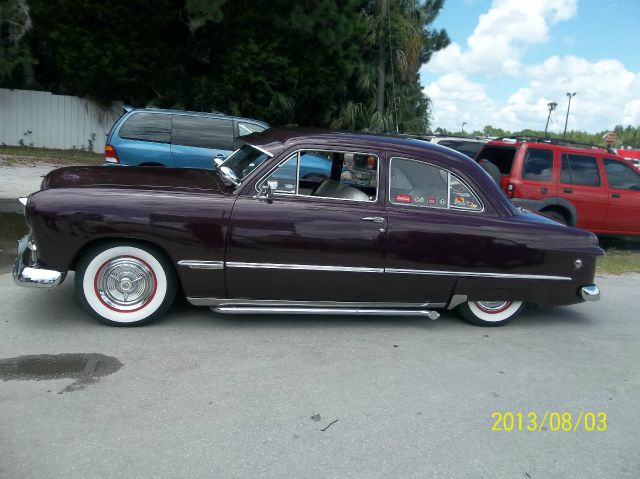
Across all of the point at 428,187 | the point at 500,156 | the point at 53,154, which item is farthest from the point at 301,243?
the point at 53,154

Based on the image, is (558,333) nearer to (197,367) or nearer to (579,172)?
(197,367)

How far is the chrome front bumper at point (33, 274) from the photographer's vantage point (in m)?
4.29

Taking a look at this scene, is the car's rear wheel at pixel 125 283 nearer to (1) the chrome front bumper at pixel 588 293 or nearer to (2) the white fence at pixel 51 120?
(1) the chrome front bumper at pixel 588 293

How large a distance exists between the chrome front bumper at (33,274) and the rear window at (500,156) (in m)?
6.94

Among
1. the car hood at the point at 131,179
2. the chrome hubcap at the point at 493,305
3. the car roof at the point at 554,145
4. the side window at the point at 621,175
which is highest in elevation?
the car roof at the point at 554,145

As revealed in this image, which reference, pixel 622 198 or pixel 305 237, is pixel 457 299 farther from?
pixel 622 198

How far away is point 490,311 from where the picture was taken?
535 centimetres

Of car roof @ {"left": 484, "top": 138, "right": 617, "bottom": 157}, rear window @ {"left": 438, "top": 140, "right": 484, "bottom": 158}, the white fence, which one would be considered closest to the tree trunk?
rear window @ {"left": 438, "top": 140, "right": 484, "bottom": 158}


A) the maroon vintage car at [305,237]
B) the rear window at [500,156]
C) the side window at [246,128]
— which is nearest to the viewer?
the maroon vintage car at [305,237]

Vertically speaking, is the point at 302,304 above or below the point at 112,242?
below

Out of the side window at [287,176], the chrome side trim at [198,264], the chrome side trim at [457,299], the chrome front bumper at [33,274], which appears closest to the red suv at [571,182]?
the chrome side trim at [457,299]

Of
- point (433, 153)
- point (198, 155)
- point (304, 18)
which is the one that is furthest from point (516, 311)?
point (304, 18)

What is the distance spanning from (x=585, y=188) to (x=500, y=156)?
4.69 feet

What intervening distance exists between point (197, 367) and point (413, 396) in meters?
1.57
